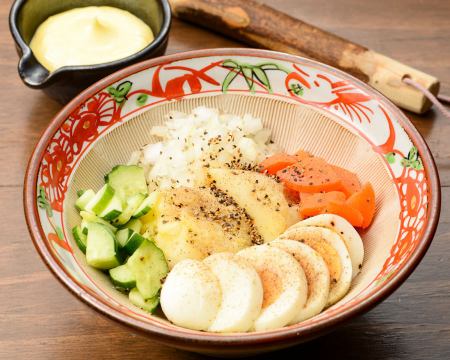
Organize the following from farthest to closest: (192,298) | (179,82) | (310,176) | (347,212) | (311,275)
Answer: (179,82)
(310,176)
(347,212)
(311,275)
(192,298)

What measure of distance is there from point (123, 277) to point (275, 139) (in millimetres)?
804

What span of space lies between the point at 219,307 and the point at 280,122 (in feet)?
2.77

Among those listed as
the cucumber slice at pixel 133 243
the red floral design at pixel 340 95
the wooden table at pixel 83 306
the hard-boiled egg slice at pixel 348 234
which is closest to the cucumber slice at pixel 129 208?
the cucumber slice at pixel 133 243

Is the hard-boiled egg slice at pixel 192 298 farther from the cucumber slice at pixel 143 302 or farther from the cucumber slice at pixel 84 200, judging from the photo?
the cucumber slice at pixel 84 200

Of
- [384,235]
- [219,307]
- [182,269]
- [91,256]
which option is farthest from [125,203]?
[384,235]

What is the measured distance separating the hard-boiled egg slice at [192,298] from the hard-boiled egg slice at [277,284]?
117mm

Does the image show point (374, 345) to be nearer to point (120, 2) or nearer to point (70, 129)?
point (70, 129)

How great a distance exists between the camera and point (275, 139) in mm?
2295

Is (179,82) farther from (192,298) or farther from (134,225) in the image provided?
(192,298)

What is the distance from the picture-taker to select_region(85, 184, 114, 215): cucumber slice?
1.88 meters

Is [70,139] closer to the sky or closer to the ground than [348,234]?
closer to the ground

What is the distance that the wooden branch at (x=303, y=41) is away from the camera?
250 cm

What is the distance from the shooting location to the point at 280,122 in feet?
7.43

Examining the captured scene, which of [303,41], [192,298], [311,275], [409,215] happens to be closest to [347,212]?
[409,215]
